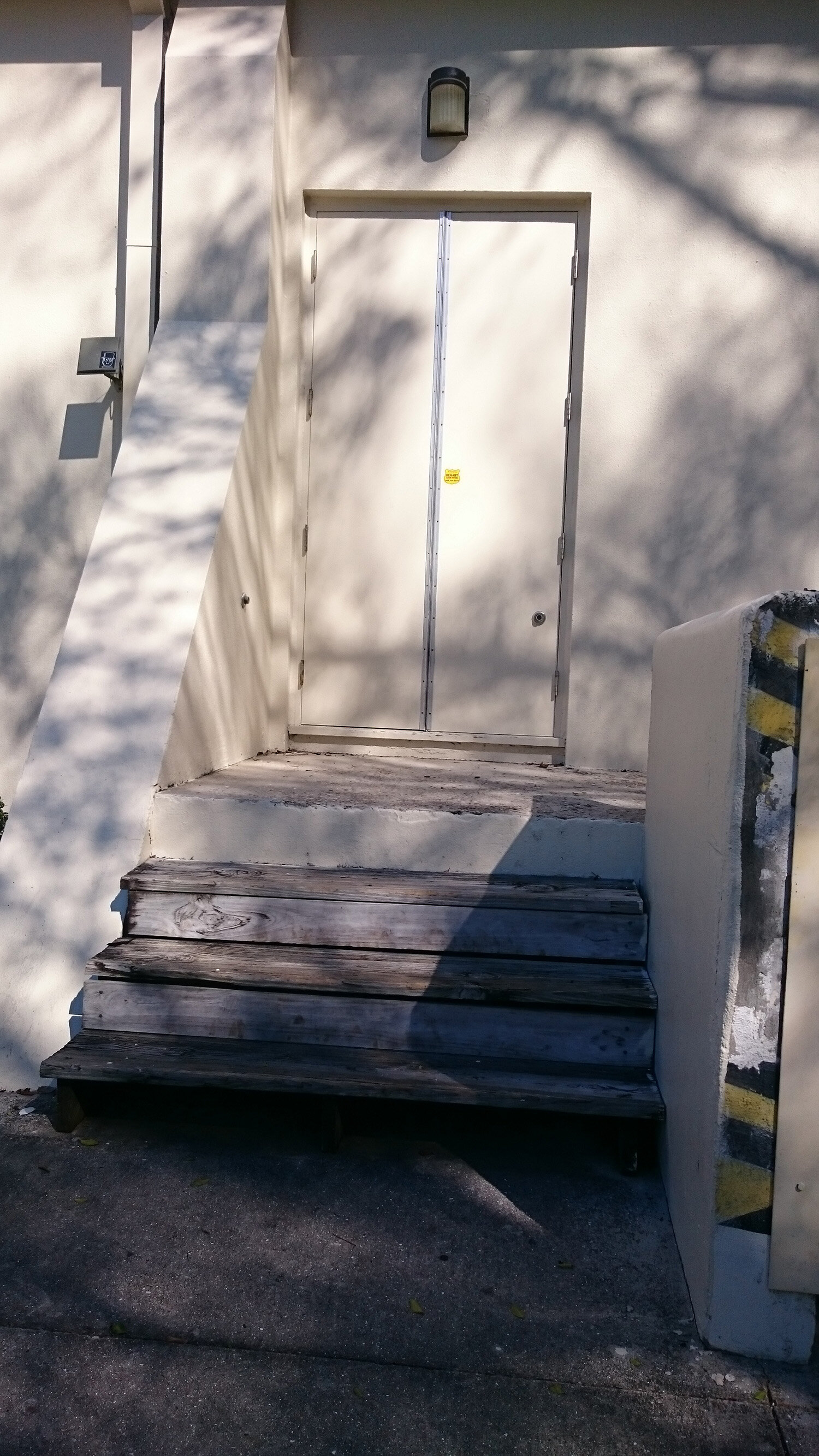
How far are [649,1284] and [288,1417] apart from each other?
3.20 feet

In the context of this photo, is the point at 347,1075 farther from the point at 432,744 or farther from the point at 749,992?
the point at 432,744

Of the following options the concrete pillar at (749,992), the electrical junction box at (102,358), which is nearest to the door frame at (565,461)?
the electrical junction box at (102,358)

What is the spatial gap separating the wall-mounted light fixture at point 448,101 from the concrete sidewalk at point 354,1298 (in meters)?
4.65

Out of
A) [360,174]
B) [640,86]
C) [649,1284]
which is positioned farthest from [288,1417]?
[640,86]

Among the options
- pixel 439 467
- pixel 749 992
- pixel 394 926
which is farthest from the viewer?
pixel 439 467

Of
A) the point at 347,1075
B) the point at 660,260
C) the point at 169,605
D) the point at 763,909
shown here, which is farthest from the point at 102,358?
the point at 763,909

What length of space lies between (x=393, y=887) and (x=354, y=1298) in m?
1.37

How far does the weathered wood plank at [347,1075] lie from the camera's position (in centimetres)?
307

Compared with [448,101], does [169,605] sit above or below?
below

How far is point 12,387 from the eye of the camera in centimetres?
563

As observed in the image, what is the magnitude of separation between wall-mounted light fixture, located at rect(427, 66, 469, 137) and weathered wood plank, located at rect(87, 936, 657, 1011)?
4.15m

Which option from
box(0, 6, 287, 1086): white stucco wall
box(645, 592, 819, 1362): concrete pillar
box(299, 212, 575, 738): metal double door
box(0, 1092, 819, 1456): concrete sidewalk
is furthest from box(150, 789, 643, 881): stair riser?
box(299, 212, 575, 738): metal double door

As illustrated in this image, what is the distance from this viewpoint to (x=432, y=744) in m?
5.66

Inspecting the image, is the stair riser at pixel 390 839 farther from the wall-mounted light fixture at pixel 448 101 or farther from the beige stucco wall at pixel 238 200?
the wall-mounted light fixture at pixel 448 101
